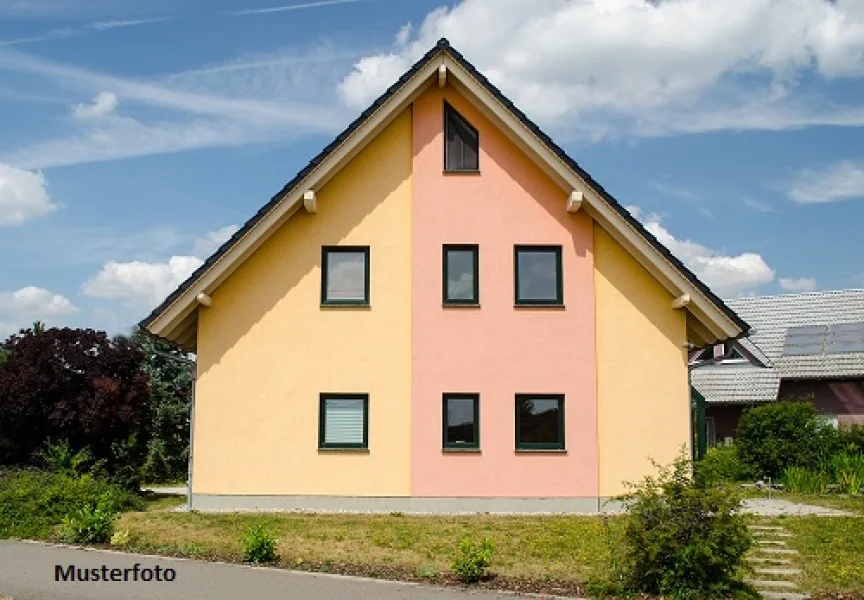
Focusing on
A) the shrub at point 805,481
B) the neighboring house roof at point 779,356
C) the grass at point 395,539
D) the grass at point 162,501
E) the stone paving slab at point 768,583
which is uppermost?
the neighboring house roof at point 779,356

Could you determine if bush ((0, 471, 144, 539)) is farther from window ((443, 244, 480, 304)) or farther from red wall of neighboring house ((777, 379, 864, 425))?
red wall of neighboring house ((777, 379, 864, 425))

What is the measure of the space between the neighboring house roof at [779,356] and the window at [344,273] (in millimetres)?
17709

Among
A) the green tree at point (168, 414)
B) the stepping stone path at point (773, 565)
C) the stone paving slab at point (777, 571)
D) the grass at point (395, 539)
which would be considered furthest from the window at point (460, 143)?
the green tree at point (168, 414)

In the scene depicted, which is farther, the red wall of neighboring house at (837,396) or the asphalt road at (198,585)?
the red wall of neighboring house at (837,396)

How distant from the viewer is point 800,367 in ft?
114

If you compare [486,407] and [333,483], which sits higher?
[486,407]

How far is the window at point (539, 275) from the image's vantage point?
19078 millimetres

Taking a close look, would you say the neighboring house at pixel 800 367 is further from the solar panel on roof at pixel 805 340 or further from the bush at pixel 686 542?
the bush at pixel 686 542

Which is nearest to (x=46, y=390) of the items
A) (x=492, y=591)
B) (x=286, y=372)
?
(x=286, y=372)

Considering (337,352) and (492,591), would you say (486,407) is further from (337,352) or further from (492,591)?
(492,591)

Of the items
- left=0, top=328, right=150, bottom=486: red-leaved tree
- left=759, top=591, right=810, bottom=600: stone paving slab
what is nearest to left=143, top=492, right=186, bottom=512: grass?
left=0, top=328, right=150, bottom=486: red-leaved tree

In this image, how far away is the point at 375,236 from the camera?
19078 millimetres

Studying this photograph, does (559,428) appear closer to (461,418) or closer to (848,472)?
(461,418)

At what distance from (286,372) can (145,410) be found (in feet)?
14.9
